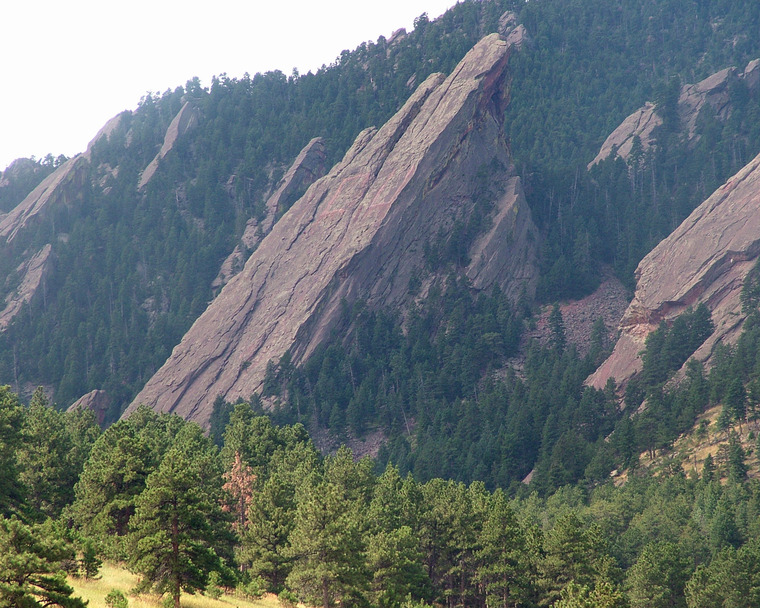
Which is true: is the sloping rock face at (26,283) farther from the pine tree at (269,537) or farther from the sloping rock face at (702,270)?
the pine tree at (269,537)

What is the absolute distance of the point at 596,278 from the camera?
16388 cm

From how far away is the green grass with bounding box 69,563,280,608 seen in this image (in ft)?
124

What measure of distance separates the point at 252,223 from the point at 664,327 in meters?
93.5

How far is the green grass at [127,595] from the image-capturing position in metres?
37.9

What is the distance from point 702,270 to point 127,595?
4265 inches

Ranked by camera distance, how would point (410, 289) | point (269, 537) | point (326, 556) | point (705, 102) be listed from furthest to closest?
point (705, 102), point (410, 289), point (269, 537), point (326, 556)

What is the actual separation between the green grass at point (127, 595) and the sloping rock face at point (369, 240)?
95479 millimetres

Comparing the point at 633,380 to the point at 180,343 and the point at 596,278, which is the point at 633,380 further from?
the point at 180,343

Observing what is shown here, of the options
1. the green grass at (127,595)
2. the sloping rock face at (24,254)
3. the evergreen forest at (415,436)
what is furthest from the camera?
the sloping rock face at (24,254)

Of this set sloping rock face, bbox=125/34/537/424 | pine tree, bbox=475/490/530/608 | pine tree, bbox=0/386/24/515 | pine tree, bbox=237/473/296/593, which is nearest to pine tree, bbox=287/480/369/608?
pine tree, bbox=237/473/296/593

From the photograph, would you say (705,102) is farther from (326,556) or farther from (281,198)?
(326,556)

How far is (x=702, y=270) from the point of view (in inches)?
5192

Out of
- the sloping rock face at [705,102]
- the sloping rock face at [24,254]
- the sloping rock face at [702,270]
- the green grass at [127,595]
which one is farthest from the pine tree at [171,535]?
the sloping rock face at [705,102]

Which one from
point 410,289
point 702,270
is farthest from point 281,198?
point 702,270
